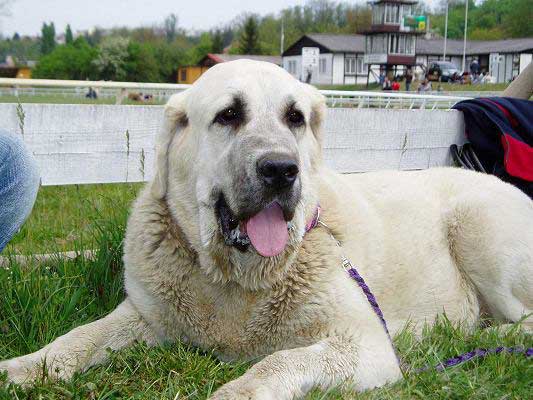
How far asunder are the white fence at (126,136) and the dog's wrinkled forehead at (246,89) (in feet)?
4.76

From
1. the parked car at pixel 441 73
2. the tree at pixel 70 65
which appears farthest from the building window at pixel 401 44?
the tree at pixel 70 65

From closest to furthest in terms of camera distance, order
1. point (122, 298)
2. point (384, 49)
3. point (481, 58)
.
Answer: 1. point (122, 298)
2. point (384, 49)
3. point (481, 58)

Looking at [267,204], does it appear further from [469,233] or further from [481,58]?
[481,58]

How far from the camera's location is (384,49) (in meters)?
72.9

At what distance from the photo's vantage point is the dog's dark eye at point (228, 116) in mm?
2877

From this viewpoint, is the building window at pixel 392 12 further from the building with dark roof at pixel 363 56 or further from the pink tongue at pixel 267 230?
the pink tongue at pixel 267 230

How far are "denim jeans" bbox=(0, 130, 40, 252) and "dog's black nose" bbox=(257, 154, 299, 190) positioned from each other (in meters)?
1.10

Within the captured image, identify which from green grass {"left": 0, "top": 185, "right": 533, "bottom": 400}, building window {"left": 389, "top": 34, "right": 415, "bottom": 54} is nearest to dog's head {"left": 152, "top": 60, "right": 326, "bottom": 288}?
green grass {"left": 0, "top": 185, "right": 533, "bottom": 400}

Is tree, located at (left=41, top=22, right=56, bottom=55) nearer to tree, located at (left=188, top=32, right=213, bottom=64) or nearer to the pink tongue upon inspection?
tree, located at (left=188, top=32, right=213, bottom=64)

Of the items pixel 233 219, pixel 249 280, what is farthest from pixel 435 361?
pixel 233 219

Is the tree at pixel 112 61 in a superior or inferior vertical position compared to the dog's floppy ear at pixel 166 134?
inferior

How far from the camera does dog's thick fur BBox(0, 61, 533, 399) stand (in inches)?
105

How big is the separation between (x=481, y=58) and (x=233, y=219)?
84.2 meters

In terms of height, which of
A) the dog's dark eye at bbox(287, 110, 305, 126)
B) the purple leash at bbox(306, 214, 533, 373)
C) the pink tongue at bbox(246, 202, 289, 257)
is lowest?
the purple leash at bbox(306, 214, 533, 373)
